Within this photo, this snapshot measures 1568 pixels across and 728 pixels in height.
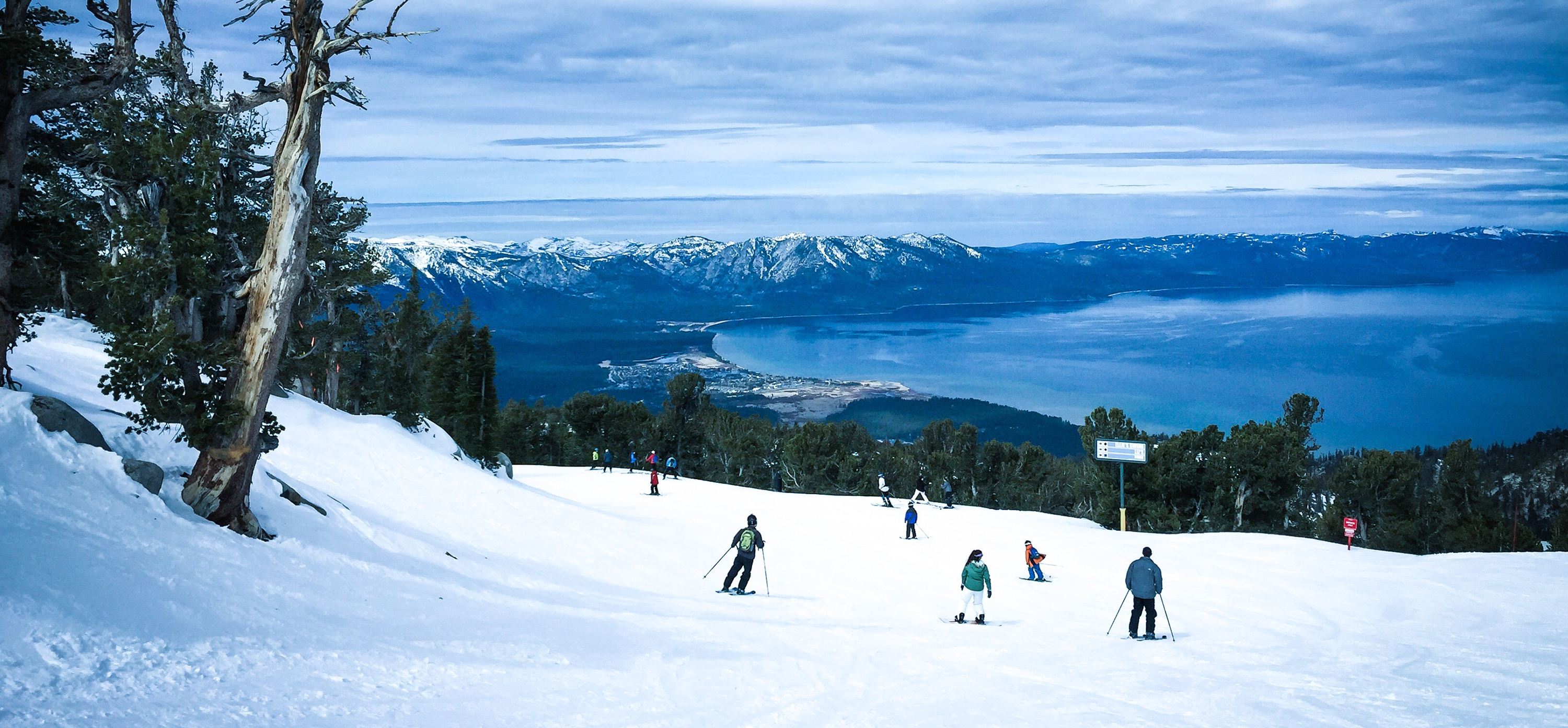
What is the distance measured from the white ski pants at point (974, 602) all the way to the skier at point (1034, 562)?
4.28m

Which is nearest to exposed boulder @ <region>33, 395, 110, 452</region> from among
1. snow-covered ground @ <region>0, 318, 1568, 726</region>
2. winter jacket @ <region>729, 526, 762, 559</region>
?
snow-covered ground @ <region>0, 318, 1568, 726</region>

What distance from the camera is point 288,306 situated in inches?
466

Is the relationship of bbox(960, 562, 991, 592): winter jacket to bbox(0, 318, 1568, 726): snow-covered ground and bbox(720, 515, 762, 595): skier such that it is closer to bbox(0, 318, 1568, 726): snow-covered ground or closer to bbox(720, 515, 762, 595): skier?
bbox(0, 318, 1568, 726): snow-covered ground

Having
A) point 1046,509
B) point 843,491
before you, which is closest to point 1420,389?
point 1046,509

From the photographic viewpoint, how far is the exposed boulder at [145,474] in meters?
11.1

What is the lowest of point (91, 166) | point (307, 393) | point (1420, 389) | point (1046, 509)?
point (1046, 509)

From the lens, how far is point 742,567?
16344 mm

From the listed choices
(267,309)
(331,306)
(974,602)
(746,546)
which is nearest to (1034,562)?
(974,602)

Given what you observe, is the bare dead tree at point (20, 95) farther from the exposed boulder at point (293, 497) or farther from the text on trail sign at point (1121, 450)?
the text on trail sign at point (1121, 450)

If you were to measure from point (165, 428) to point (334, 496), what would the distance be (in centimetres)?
426

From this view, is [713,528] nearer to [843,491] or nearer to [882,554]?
[882,554]

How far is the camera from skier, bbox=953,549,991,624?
1446cm

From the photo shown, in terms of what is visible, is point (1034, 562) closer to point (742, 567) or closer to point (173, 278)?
point (742, 567)

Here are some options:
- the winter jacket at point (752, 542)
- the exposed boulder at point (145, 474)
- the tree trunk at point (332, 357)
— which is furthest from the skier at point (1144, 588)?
the tree trunk at point (332, 357)
